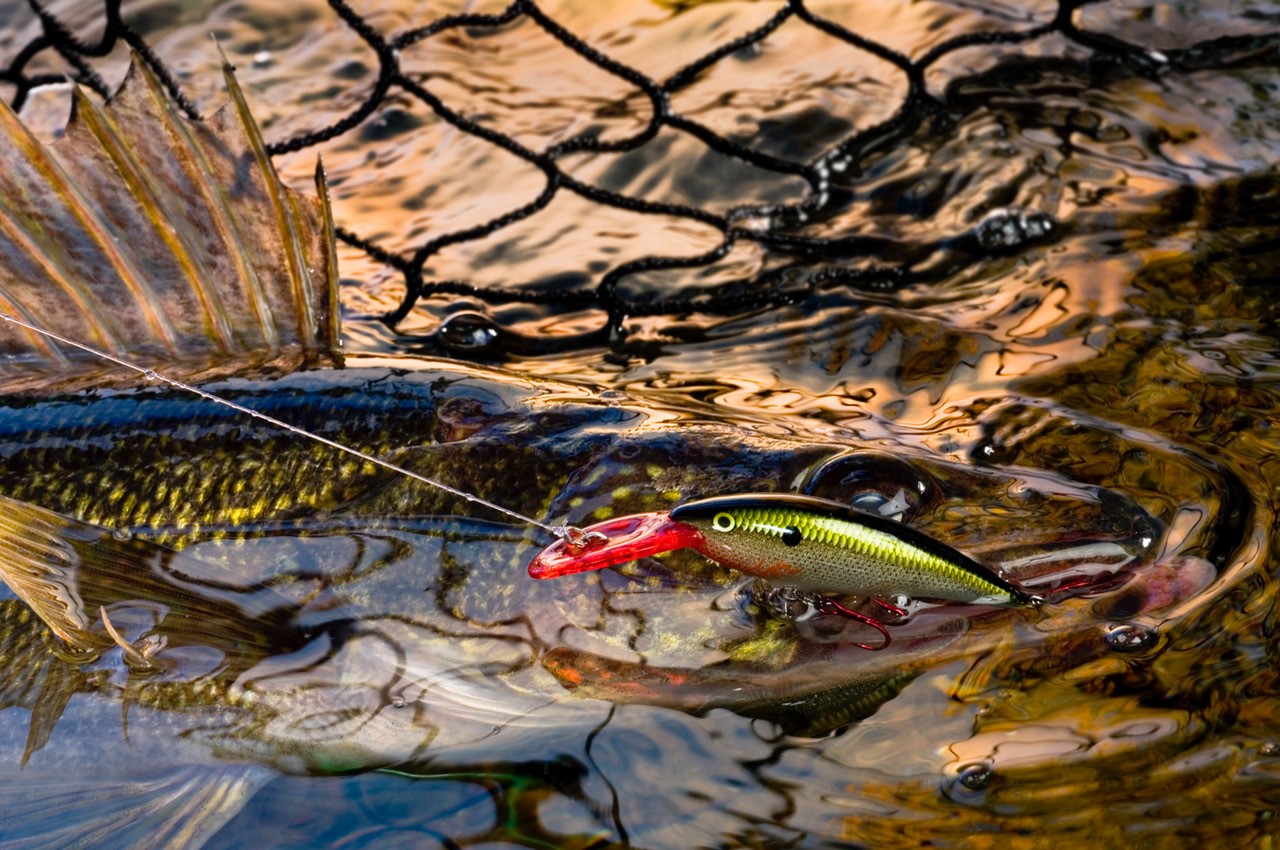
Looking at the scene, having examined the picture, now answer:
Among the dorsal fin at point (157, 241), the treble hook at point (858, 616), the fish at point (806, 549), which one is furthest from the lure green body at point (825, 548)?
the dorsal fin at point (157, 241)

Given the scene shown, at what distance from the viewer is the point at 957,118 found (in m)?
4.39

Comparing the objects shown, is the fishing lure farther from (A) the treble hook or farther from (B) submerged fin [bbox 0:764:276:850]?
(B) submerged fin [bbox 0:764:276:850]

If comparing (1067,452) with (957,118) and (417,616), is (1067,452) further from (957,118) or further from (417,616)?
(957,118)

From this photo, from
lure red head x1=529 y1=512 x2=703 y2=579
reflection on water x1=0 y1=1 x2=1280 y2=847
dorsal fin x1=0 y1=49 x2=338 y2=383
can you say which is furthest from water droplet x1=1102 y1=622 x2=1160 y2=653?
dorsal fin x1=0 y1=49 x2=338 y2=383

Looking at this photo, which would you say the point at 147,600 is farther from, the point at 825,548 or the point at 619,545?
the point at 825,548

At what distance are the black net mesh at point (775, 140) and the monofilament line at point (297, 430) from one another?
Result: 1.04m

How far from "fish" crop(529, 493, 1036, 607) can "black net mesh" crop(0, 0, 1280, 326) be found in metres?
1.68

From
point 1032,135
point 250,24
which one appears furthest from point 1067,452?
point 250,24

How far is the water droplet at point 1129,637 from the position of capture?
2.14 meters

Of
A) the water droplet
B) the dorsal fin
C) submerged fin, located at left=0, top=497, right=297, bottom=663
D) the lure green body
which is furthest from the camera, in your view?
the dorsal fin

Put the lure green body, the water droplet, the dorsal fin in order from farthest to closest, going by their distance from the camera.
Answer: the dorsal fin < the water droplet < the lure green body

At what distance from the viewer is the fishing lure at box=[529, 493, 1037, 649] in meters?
1.97

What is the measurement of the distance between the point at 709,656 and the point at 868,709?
1.05 feet

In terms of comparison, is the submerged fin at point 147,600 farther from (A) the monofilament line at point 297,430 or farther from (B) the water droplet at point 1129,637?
(B) the water droplet at point 1129,637
